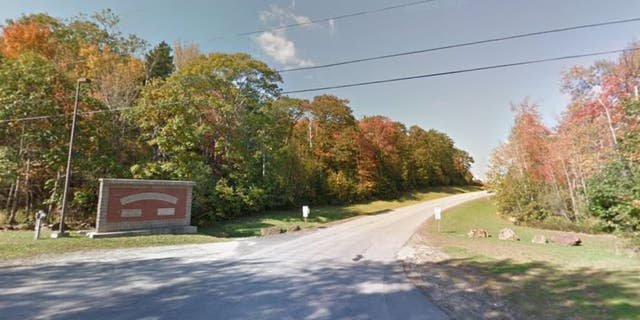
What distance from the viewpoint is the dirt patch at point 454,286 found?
13.0 feet

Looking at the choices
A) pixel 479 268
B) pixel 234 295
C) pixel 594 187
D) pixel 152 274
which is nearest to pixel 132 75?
pixel 152 274

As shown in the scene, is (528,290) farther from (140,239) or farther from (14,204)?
(14,204)

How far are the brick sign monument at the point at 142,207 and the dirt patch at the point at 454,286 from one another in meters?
10.5

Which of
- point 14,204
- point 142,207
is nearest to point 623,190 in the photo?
point 142,207

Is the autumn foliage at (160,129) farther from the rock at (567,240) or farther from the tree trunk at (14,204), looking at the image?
the rock at (567,240)

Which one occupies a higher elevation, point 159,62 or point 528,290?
point 159,62

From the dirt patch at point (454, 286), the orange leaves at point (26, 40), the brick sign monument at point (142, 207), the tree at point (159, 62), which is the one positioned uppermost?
the tree at point (159, 62)

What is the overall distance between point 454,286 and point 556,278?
236 cm

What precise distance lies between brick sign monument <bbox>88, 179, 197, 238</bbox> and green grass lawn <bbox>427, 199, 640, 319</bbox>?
11618 millimetres

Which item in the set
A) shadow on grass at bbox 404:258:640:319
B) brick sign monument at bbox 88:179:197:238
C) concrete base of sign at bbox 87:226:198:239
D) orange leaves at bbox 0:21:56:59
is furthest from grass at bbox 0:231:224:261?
orange leaves at bbox 0:21:56:59

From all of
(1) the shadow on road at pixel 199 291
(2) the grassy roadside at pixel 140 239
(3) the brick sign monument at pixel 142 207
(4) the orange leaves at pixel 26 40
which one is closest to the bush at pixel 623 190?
(1) the shadow on road at pixel 199 291

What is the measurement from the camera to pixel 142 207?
36.5ft

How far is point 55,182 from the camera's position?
43.7ft

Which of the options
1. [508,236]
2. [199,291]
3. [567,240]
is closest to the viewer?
[199,291]
